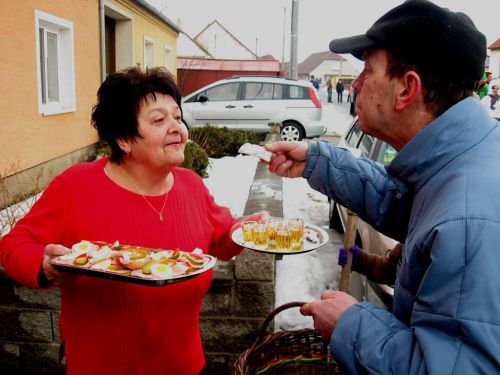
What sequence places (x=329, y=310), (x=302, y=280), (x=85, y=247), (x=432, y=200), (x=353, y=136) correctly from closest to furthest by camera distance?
1. (x=432, y=200)
2. (x=329, y=310)
3. (x=85, y=247)
4. (x=302, y=280)
5. (x=353, y=136)

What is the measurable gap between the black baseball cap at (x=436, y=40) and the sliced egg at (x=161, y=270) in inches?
43.3

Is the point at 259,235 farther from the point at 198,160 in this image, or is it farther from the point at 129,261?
the point at 198,160

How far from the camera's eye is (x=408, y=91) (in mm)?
1745

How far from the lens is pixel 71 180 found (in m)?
2.19

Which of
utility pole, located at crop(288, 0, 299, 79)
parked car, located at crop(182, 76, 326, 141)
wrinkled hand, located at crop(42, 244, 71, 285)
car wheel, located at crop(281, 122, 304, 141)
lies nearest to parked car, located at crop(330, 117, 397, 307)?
wrinkled hand, located at crop(42, 244, 71, 285)

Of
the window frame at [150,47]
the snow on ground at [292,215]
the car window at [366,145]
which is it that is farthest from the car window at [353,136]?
the window frame at [150,47]

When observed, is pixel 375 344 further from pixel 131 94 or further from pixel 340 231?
pixel 340 231

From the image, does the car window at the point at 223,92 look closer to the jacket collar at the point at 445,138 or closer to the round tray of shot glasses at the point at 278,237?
the round tray of shot glasses at the point at 278,237

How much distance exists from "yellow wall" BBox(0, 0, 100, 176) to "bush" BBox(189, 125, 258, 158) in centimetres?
261

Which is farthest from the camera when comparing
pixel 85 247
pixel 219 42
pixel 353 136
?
pixel 219 42

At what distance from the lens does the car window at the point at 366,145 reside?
211 inches

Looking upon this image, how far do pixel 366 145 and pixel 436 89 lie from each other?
4.01 m

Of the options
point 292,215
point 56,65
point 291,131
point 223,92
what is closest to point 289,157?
point 292,215

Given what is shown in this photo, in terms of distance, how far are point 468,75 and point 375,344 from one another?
2.97ft
